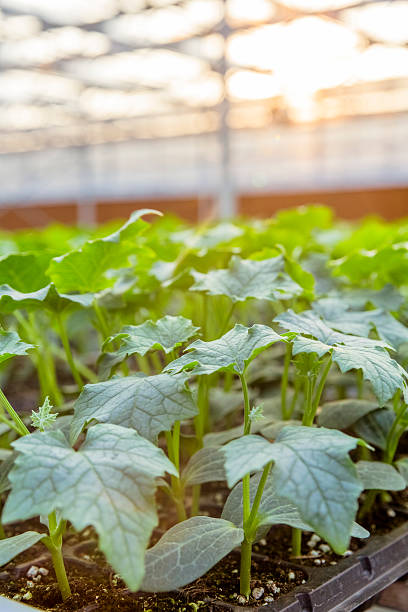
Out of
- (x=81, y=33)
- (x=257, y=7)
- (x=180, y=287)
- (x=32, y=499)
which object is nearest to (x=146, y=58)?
(x=81, y=33)

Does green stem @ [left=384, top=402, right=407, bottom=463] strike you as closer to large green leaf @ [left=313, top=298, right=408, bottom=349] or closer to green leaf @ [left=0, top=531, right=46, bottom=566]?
large green leaf @ [left=313, top=298, right=408, bottom=349]

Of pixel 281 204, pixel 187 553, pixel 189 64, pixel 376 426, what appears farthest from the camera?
pixel 281 204

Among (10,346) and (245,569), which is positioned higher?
(10,346)

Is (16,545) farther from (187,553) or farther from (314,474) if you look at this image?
(314,474)

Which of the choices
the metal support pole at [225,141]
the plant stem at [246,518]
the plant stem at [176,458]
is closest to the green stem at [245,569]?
the plant stem at [246,518]

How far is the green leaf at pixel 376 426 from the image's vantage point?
1036 millimetres

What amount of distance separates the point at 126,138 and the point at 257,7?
15.7 ft

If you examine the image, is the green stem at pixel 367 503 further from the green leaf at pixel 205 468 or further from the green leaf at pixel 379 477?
the green leaf at pixel 205 468

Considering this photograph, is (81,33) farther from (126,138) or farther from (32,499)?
(32,499)

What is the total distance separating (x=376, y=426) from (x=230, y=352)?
0.42 m

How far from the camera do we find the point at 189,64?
9.30 meters

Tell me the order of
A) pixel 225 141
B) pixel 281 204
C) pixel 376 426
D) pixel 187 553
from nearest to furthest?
pixel 187 553 → pixel 376 426 → pixel 225 141 → pixel 281 204

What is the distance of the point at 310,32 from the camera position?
7.34m

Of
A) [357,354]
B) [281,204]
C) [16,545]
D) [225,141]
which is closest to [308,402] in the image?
[357,354]
